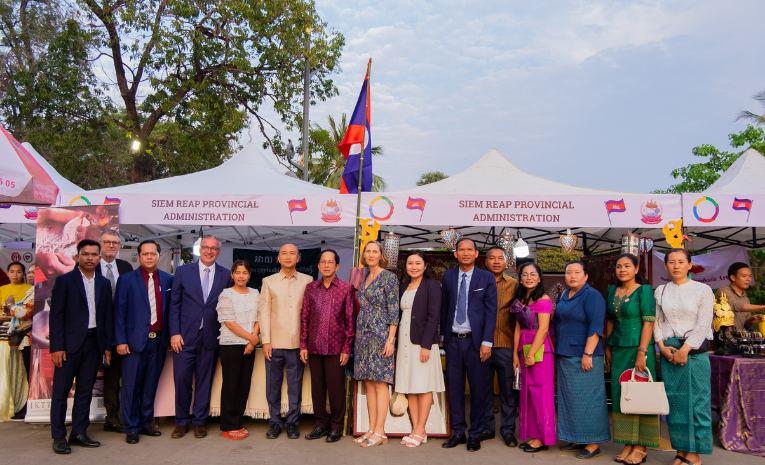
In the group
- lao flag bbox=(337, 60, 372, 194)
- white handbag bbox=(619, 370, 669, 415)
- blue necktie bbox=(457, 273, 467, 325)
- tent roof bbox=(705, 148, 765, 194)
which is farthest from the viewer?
tent roof bbox=(705, 148, 765, 194)

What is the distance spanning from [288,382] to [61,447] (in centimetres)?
170

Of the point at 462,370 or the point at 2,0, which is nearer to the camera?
the point at 462,370

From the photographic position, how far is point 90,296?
14.0 feet

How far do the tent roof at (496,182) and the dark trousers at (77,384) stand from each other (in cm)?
391

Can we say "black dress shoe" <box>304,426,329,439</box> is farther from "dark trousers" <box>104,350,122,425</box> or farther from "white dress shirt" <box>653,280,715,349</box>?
"white dress shirt" <box>653,280,715,349</box>

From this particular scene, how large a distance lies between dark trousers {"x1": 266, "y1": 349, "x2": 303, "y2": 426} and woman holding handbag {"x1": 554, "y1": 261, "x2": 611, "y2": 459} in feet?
6.82

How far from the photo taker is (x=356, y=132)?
5.71 m

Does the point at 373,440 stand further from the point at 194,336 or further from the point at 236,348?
the point at 194,336

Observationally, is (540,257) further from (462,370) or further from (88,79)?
(462,370)

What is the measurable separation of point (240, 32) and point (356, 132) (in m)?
8.50

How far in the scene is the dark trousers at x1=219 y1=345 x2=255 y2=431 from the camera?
14.9 ft

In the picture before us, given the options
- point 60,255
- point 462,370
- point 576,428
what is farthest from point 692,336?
point 60,255

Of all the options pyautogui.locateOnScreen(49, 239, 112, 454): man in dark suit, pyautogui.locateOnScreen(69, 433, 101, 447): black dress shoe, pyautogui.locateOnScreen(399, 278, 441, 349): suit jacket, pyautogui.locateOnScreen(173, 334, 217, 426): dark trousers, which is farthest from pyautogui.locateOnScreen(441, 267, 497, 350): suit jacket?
pyautogui.locateOnScreen(69, 433, 101, 447): black dress shoe

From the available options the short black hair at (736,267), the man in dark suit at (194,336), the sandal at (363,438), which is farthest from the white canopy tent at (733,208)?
the man in dark suit at (194,336)
